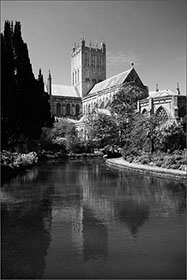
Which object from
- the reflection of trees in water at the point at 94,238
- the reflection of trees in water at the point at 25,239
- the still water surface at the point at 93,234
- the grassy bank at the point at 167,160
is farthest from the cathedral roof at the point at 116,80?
the reflection of trees in water at the point at 94,238

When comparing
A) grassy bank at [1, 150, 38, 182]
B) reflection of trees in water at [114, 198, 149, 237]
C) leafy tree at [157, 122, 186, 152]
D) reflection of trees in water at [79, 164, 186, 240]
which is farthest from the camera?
leafy tree at [157, 122, 186, 152]

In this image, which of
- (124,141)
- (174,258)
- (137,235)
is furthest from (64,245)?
(124,141)

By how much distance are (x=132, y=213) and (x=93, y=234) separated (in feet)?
6.55

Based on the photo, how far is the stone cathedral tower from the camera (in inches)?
2963

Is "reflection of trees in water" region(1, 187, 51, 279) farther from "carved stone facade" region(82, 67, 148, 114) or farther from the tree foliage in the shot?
"carved stone facade" region(82, 67, 148, 114)

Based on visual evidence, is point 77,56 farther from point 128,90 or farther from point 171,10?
point 171,10

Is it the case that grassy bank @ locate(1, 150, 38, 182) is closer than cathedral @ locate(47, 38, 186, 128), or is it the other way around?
grassy bank @ locate(1, 150, 38, 182)

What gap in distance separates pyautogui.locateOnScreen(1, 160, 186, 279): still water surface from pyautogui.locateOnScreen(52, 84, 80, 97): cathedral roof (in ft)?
209

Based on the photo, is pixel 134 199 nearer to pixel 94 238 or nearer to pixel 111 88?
pixel 94 238

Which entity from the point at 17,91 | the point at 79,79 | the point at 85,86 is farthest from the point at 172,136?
the point at 79,79

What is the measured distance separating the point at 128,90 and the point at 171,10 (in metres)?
36.5

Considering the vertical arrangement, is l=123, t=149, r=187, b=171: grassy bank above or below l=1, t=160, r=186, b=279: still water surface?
above

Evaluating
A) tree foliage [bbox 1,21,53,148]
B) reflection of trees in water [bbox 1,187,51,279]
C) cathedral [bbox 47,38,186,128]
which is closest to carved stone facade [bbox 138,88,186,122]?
cathedral [bbox 47,38,186,128]

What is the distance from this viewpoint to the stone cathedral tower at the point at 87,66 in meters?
75.2
